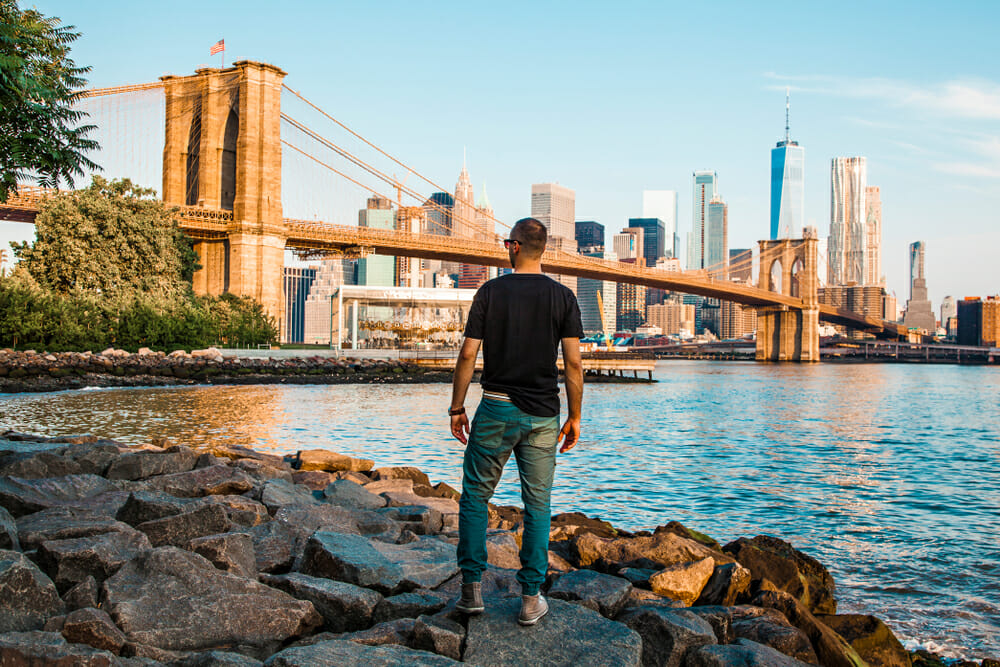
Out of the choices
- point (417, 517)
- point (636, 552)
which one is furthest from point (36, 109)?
point (636, 552)

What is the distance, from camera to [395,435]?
16.2 metres

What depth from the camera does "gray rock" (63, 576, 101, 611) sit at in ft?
11.7

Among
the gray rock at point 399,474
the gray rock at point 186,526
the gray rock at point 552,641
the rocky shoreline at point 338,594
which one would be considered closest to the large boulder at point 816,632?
the rocky shoreline at point 338,594

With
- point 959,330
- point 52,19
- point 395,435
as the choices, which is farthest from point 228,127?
point 959,330

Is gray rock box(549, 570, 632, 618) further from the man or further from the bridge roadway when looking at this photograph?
the bridge roadway

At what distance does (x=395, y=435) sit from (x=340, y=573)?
1209cm

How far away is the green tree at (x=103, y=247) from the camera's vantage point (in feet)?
104

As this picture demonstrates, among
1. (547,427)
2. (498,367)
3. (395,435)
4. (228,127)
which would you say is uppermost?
(228,127)

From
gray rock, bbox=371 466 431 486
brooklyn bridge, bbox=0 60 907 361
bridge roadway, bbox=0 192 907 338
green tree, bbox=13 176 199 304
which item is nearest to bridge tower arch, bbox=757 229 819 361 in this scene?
bridge roadway, bbox=0 192 907 338

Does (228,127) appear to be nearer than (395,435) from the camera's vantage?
No

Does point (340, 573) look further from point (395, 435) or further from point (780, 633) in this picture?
point (395, 435)

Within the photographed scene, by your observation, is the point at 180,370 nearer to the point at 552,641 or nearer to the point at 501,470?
the point at 501,470

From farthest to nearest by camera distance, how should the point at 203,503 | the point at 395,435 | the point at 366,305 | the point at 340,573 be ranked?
the point at 366,305 → the point at 395,435 → the point at 203,503 → the point at 340,573

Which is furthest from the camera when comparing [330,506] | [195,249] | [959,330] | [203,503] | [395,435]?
[959,330]
